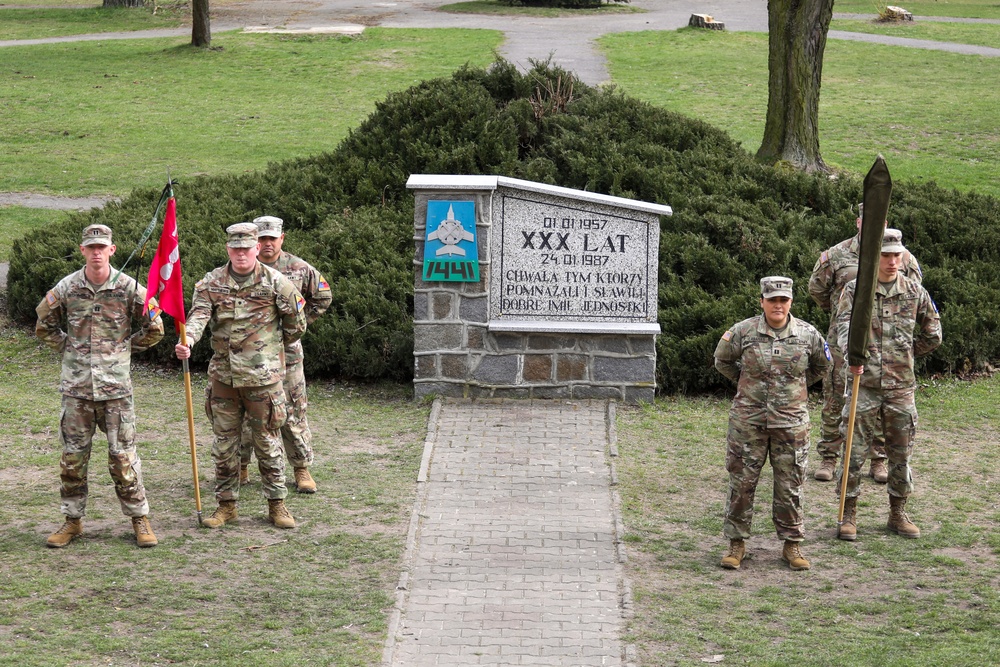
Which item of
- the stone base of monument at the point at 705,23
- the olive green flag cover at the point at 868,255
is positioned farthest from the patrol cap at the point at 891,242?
the stone base of monument at the point at 705,23

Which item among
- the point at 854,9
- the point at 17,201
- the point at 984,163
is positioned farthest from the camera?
the point at 854,9

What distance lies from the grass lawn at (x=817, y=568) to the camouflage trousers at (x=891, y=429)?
0.38 meters

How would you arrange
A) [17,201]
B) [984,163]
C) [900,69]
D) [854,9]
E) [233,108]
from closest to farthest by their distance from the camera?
[17,201] → [984,163] → [233,108] → [900,69] → [854,9]

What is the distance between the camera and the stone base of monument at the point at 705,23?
3500 centimetres

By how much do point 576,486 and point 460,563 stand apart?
67.0 inches

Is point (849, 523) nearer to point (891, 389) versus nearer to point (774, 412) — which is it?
point (891, 389)

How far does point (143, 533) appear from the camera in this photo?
28.3ft

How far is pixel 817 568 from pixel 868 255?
203cm

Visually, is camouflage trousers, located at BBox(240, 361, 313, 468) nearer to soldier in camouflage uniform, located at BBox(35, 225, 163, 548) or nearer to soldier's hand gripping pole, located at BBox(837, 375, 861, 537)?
soldier in camouflage uniform, located at BBox(35, 225, 163, 548)

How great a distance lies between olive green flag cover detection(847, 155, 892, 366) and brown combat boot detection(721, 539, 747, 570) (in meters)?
1.41

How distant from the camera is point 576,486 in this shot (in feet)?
32.6

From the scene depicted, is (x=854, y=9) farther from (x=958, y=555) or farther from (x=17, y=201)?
(x=958, y=555)

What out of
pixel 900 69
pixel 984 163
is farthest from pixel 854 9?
pixel 984 163

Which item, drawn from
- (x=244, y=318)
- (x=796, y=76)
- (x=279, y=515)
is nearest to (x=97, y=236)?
(x=244, y=318)
